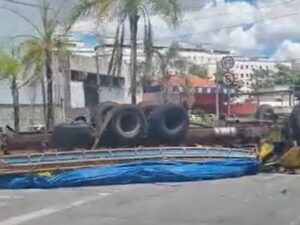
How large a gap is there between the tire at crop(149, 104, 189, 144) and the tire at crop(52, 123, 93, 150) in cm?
190

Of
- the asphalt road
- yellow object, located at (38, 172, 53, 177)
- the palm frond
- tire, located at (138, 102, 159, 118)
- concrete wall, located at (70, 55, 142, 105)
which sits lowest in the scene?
the asphalt road

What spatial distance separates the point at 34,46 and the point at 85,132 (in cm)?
1562

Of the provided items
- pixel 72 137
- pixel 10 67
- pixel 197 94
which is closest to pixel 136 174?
pixel 72 137

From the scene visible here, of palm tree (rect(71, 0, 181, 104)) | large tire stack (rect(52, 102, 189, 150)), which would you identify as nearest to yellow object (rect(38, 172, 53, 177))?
large tire stack (rect(52, 102, 189, 150))

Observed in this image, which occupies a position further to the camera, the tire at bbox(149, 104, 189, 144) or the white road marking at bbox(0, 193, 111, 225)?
the tire at bbox(149, 104, 189, 144)

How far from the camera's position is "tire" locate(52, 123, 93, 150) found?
1859cm

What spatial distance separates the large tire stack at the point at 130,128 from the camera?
61.5 feet

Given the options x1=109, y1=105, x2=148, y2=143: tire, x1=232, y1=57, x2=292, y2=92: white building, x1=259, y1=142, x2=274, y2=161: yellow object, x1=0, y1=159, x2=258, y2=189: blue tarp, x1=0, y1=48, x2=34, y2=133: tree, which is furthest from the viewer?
x1=232, y1=57, x2=292, y2=92: white building

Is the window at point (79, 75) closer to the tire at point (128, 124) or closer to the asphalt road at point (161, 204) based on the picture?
the tire at point (128, 124)

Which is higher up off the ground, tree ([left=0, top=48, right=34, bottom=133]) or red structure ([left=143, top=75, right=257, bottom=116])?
tree ([left=0, top=48, right=34, bottom=133])

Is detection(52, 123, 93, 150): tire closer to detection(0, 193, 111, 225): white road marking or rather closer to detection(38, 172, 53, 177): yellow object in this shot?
detection(38, 172, 53, 177): yellow object

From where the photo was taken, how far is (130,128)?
19.2m

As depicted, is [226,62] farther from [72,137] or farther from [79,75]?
[79,75]

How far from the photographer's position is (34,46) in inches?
1318
